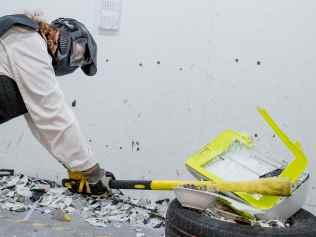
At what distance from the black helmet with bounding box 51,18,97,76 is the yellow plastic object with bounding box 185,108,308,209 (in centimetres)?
53

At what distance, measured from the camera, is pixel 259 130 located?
97.3 inches

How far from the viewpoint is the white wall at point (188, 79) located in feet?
7.85

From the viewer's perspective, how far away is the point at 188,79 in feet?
8.15

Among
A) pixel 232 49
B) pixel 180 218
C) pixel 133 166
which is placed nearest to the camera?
pixel 180 218

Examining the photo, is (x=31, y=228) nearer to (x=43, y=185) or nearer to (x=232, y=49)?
(x=43, y=185)

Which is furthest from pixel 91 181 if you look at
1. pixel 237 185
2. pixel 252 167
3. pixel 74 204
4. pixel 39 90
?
pixel 74 204

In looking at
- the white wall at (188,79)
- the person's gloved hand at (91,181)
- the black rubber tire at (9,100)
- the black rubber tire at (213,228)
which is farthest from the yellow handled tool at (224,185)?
the white wall at (188,79)

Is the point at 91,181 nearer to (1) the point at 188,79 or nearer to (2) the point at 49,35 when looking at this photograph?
(2) the point at 49,35

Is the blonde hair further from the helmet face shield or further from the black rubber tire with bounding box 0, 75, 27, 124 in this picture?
the black rubber tire with bounding box 0, 75, 27, 124

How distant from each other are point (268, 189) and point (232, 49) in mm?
962

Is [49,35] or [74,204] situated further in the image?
[74,204]

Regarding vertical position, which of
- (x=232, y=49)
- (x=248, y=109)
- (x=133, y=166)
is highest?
(x=232, y=49)

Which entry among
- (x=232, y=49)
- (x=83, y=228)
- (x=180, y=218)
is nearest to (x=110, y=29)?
(x=232, y=49)

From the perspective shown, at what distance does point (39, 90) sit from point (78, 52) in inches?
11.2
